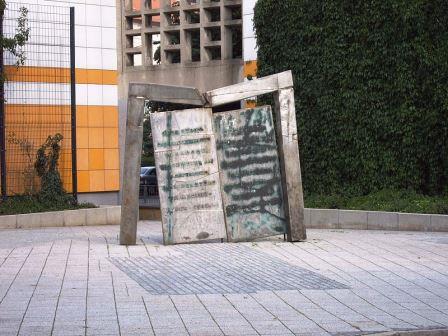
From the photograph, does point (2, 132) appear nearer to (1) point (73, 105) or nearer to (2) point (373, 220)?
(1) point (73, 105)

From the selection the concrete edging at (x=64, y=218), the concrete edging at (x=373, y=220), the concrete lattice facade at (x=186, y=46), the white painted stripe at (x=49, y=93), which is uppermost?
the concrete lattice facade at (x=186, y=46)

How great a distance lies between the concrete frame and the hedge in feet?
18.9

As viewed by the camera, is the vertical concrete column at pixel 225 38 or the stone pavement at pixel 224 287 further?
the vertical concrete column at pixel 225 38

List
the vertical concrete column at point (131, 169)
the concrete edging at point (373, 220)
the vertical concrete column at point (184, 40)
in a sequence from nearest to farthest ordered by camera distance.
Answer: the vertical concrete column at point (131, 169) → the concrete edging at point (373, 220) → the vertical concrete column at point (184, 40)

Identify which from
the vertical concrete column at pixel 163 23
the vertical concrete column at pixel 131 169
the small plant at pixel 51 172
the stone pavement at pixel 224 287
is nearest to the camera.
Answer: the stone pavement at pixel 224 287

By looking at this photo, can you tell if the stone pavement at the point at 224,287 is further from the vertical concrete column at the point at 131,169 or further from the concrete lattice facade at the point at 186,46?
the concrete lattice facade at the point at 186,46

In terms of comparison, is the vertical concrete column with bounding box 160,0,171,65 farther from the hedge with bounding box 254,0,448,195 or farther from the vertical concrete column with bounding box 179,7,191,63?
the hedge with bounding box 254,0,448,195

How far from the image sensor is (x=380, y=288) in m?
9.90

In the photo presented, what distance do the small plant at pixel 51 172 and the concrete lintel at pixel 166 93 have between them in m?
7.93

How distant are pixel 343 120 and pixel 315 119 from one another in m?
0.82

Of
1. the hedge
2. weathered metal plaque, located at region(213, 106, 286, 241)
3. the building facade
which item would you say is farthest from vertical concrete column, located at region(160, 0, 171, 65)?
weathered metal plaque, located at region(213, 106, 286, 241)

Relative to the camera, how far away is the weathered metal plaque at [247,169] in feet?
46.6

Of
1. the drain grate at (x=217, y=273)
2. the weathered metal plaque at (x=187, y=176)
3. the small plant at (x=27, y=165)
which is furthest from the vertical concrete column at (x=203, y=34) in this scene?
the drain grate at (x=217, y=273)

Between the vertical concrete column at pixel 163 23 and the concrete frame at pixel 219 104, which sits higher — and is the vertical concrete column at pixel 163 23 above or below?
above
